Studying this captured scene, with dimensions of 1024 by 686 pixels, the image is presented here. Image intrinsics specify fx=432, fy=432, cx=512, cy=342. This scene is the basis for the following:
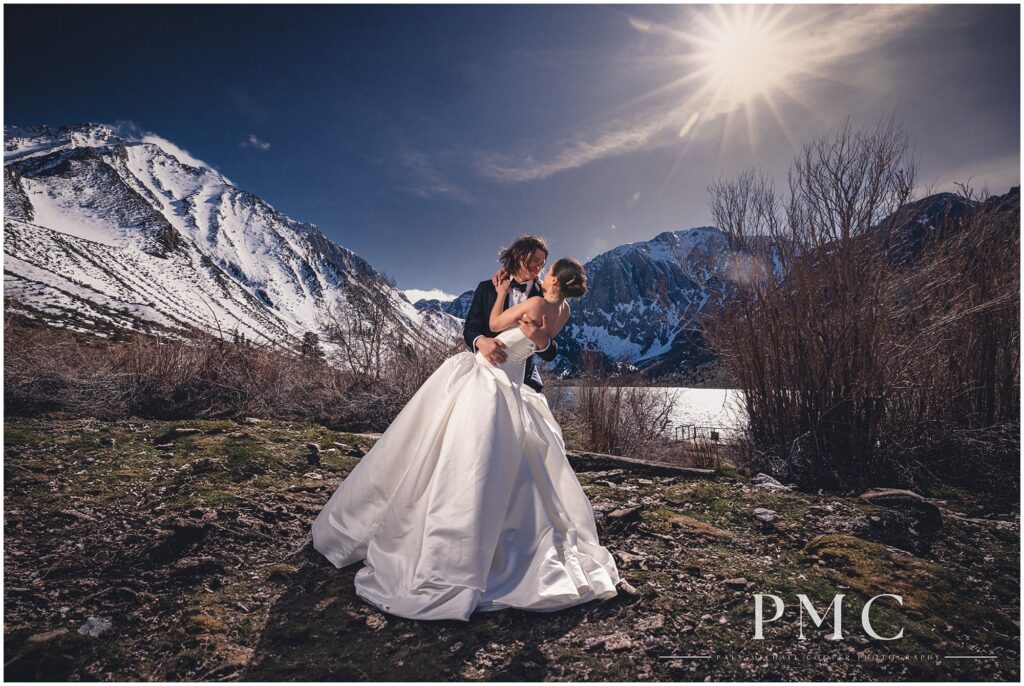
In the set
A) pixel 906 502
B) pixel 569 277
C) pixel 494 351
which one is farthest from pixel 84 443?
pixel 906 502

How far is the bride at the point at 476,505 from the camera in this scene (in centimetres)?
242

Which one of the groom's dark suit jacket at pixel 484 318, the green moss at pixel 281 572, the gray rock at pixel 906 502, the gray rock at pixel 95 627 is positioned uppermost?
the groom's dark suit jacket at pixel 484 318

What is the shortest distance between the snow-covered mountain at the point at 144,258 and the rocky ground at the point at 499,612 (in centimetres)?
697

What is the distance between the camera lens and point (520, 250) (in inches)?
143

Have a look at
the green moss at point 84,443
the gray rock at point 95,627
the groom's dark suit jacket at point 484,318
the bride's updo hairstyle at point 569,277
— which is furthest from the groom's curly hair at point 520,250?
the green moss at point 84,443

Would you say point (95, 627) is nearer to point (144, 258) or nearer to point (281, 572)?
point (281, 572)

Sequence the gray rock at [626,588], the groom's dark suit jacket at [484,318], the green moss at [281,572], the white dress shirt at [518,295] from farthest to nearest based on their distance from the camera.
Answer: the groom's dark suit jacket at [484,318]
the white dress shirt at [518,295]
the green moss at [281,572]
the gray rock at [626,588]

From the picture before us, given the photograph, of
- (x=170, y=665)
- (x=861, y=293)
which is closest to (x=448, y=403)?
(x=170, y=665)

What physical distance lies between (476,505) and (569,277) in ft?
5.53

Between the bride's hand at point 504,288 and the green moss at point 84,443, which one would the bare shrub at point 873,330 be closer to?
the bride's hand at point 504,288

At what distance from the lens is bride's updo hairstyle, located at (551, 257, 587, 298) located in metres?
3.16

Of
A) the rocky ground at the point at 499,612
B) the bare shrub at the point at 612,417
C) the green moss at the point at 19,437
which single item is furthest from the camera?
the bare shrub at the point at 612,417

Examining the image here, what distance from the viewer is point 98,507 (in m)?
3.46

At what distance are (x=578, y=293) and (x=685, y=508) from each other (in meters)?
2.33
